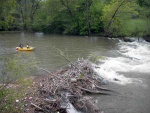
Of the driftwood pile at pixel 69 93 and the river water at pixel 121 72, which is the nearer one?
the driftwood pile at pixel 69 93

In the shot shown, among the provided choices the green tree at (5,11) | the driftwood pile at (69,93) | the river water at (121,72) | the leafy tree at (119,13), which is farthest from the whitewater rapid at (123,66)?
the leafy tree at (119,13)

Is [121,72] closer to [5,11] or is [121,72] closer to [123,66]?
[123,66]

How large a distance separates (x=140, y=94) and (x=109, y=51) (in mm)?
13788

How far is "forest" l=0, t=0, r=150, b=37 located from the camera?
37.2 m

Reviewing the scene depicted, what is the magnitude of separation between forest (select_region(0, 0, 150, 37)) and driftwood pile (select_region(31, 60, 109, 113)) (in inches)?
775

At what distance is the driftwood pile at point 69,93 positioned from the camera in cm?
1098

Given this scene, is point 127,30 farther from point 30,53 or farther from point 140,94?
point 140,94

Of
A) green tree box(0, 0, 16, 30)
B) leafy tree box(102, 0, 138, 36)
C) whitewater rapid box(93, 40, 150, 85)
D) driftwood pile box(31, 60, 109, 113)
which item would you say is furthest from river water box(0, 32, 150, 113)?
leafy tree box(102, 0, 138, 36)

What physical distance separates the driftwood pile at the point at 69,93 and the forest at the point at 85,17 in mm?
19690

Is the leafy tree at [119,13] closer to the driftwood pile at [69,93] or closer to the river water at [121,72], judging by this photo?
the river water at [121,72]

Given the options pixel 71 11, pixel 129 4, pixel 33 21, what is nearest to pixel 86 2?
pixel 71 11

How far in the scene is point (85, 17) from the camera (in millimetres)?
44344

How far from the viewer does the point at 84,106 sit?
1155 cm

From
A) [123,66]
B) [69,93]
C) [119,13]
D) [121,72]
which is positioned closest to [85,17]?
→ [119,13]
